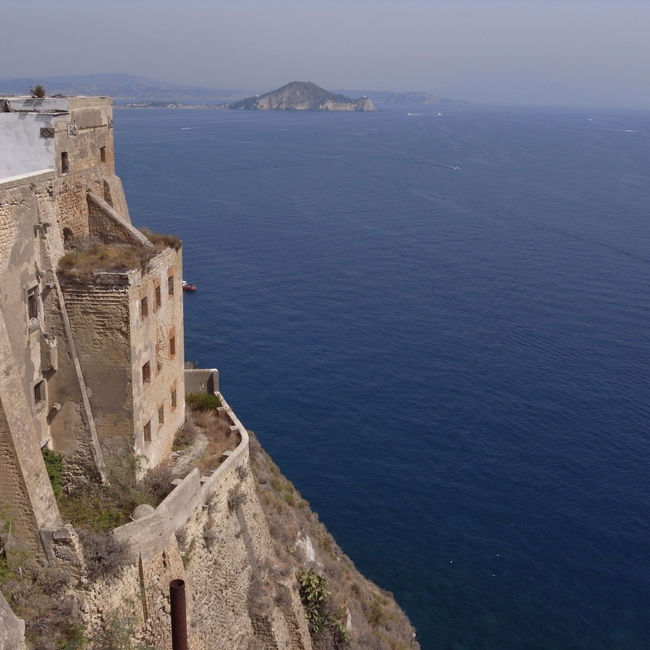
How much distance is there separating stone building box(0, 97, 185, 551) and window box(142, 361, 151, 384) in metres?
0.04

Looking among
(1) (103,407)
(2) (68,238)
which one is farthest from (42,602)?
(2) (68,238)

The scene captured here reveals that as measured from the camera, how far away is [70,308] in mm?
25578

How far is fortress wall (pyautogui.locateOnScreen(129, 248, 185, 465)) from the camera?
26.8 m

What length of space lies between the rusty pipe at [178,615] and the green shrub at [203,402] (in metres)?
12.4

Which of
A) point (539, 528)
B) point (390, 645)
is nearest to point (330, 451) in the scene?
point (539, 528)

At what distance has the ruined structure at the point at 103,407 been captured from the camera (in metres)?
21.9

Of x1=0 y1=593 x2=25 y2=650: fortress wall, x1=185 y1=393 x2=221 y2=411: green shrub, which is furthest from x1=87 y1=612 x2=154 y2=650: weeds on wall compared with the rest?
x1=185 y1=393 x2=221 y2=411: green shrub

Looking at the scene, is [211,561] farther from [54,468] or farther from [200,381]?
[200,381]

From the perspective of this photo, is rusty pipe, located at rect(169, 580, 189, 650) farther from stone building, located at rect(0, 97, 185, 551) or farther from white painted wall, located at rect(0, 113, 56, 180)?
white painted wall, located at rect(0, 113, 56, 180)

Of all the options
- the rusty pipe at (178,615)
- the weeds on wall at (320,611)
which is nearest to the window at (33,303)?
the rusty pipe at (178,615)

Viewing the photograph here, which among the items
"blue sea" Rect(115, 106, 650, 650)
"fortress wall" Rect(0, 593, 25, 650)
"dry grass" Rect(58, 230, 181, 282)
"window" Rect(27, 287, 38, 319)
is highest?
"dry grass" Rect(58, 230, 181, 282)

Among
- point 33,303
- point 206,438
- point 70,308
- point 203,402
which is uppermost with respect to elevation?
point 33,303

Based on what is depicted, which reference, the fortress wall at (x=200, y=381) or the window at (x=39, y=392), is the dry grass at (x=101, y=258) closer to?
the window at (x=39, y=392)

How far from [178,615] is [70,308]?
10.5 metres
